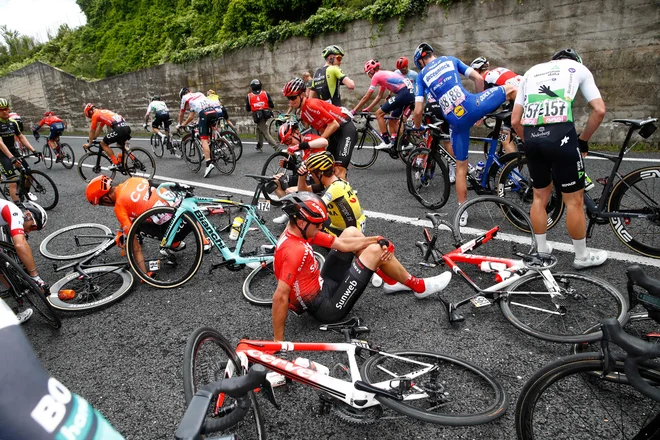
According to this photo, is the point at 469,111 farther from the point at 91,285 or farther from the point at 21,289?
the point at 21,289

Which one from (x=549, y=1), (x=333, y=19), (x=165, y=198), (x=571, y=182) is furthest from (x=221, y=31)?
(x=571, y=182)

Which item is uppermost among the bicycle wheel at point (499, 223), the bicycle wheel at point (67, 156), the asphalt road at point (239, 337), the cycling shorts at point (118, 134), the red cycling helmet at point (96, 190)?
the cycling shorts at point (118, 134)

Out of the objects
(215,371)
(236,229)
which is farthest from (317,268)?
(236,229)

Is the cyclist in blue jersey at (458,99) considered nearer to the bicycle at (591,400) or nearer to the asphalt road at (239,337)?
the asphalt road at (239,337)

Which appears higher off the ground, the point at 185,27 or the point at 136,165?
the point at 185,27

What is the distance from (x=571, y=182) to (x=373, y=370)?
244 centimetres

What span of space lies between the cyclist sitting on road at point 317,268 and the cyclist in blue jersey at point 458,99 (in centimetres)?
193

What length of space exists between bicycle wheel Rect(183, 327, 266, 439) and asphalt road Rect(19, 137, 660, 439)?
0.20m

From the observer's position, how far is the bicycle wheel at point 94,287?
4.02m

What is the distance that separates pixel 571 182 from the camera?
3.31 m

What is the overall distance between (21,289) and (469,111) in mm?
5494

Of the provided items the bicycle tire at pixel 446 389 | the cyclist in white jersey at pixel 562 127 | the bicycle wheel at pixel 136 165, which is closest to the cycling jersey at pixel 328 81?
the bicycle wheel at pixel 136 165

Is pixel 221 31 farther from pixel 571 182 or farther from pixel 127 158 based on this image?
pixel 571 182

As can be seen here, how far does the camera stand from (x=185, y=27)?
19375 millimetres
